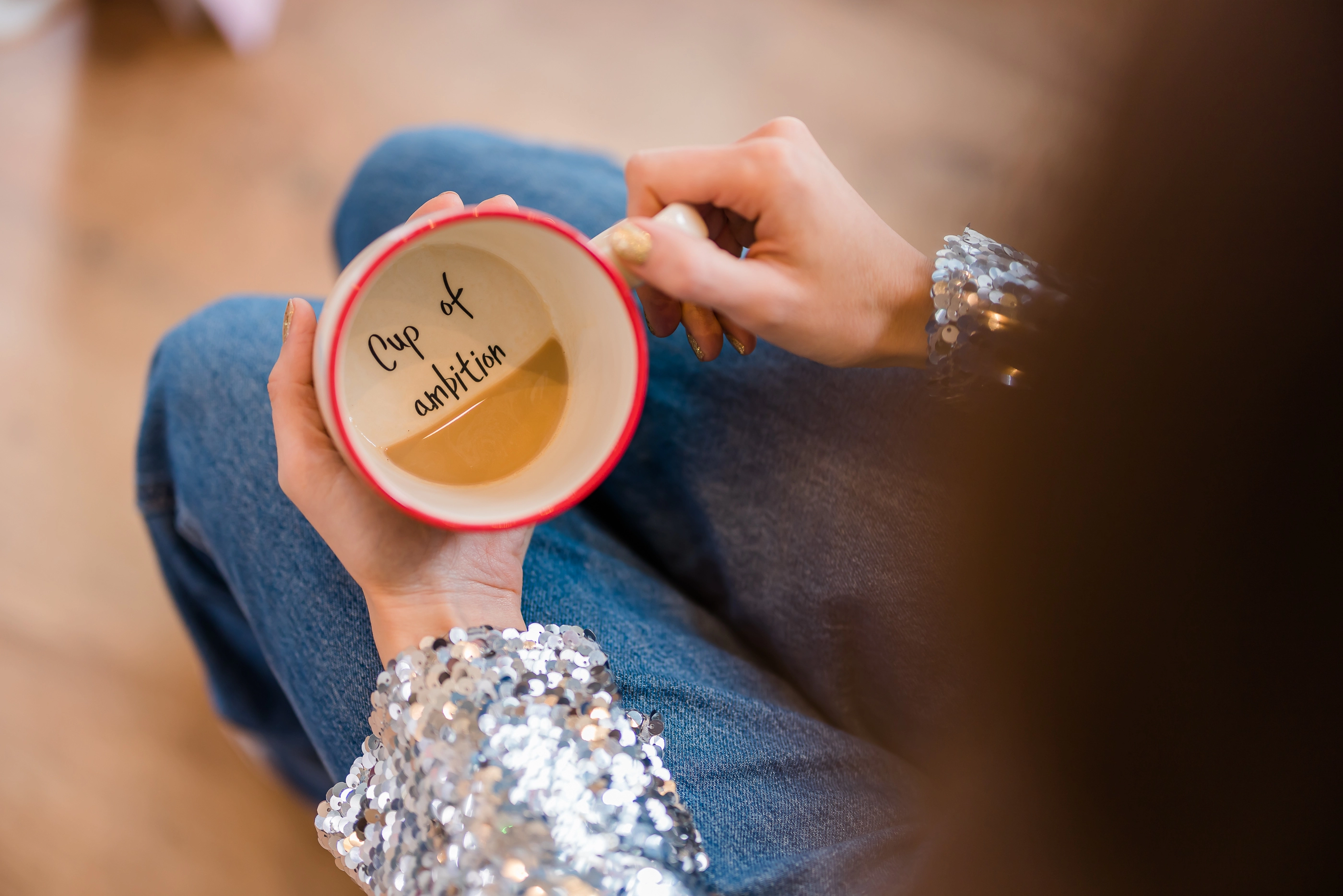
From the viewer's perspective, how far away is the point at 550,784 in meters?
0.48

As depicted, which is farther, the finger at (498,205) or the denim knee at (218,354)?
the denim knee at (218,354)

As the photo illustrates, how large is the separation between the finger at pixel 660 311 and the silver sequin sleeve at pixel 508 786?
252 mm

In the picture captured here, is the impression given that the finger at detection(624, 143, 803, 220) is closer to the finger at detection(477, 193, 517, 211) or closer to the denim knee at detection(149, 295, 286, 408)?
the finger at detection(477, 193, 517, 211)

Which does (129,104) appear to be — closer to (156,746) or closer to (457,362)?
(156,746)

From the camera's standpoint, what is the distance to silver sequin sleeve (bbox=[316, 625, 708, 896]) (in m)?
0.46

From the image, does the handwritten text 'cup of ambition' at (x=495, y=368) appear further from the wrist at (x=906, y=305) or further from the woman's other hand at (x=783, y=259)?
the wrist at (x=906, y=305)

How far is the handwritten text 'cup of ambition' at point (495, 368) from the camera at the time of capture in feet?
1.60

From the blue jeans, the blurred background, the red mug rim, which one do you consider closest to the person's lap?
the blue jeans

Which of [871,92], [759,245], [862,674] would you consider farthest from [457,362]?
[871,92]

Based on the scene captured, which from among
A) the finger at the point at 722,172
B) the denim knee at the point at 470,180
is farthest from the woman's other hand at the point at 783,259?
the denim knee at the point at 470,180

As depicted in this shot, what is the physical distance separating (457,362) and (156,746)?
887mm

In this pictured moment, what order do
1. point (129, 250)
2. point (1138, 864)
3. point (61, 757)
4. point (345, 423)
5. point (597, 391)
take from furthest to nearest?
point (129, 250), point (61, 757), point (597, 391), point (345, 423), point (1138, 864)

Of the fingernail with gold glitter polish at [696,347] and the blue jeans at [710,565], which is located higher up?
the fingernail with gold glitter polish at [696,347]

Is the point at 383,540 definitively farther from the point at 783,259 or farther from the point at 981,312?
the point at 981,312
